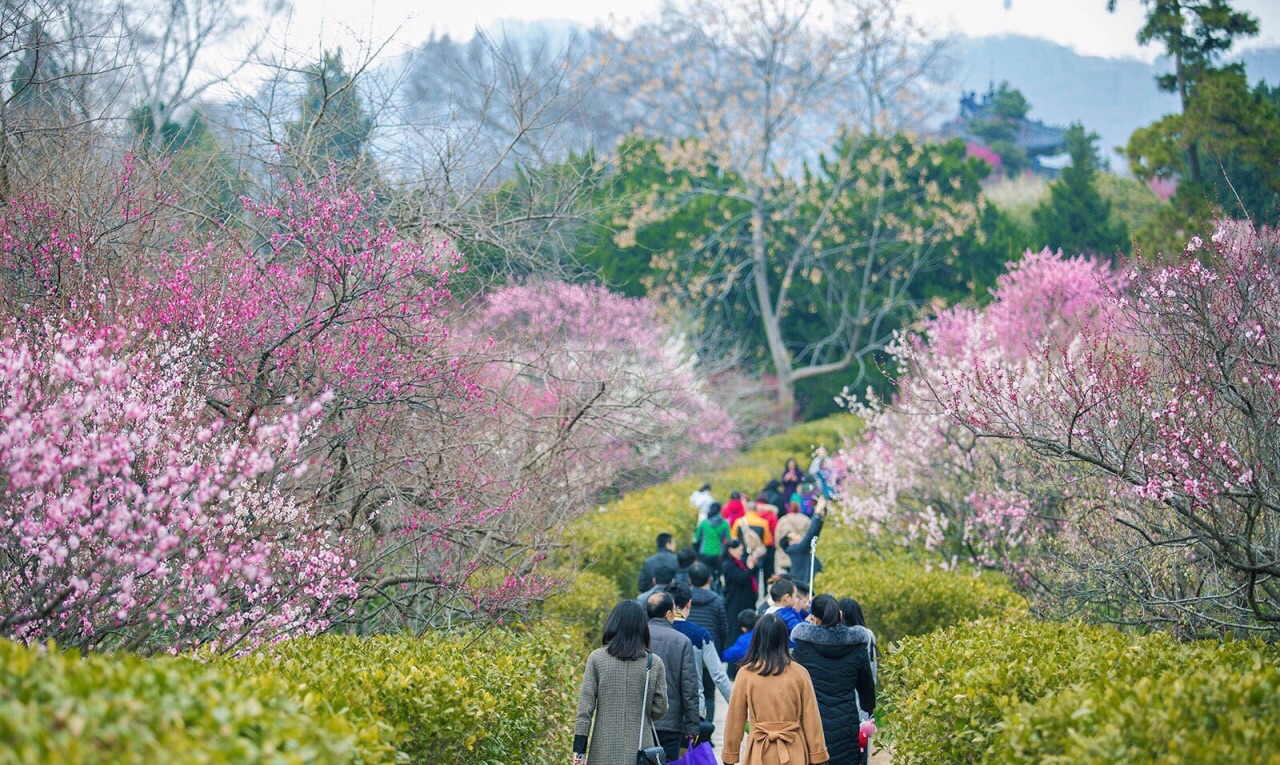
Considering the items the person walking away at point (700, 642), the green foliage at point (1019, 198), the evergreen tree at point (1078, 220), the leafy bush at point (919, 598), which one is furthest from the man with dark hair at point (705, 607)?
the green foliage at point (1019, 198)

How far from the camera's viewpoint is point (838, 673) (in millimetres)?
6750

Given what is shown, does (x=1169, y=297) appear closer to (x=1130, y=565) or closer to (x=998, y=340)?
(x=1130, y=565)

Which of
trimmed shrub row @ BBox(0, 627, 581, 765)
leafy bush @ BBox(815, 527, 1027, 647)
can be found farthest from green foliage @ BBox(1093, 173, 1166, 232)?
trimmed shrub row @ BBox(0, 627, 581, 765)

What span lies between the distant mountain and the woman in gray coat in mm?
118133

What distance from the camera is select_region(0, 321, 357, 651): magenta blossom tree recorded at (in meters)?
4.89

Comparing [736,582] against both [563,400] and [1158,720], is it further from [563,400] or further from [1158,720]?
[1158,720]

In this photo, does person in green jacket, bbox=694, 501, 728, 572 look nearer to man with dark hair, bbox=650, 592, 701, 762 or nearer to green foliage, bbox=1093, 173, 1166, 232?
man with dark hair, bbox=650, 592, 701, 762

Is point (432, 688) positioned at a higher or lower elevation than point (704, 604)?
higher

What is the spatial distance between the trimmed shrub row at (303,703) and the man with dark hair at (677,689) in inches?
31.5

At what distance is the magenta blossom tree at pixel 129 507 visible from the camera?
4.89 metres

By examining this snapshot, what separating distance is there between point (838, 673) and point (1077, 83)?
6014 inches

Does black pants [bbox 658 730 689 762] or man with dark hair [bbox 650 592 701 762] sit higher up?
man with dark hair [bbox 650 592 701 762]

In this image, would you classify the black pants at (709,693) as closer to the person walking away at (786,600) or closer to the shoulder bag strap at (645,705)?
the person walking away at (786,600)

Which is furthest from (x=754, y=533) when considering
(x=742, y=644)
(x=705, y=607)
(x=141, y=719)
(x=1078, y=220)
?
(x=1078, y=220)
